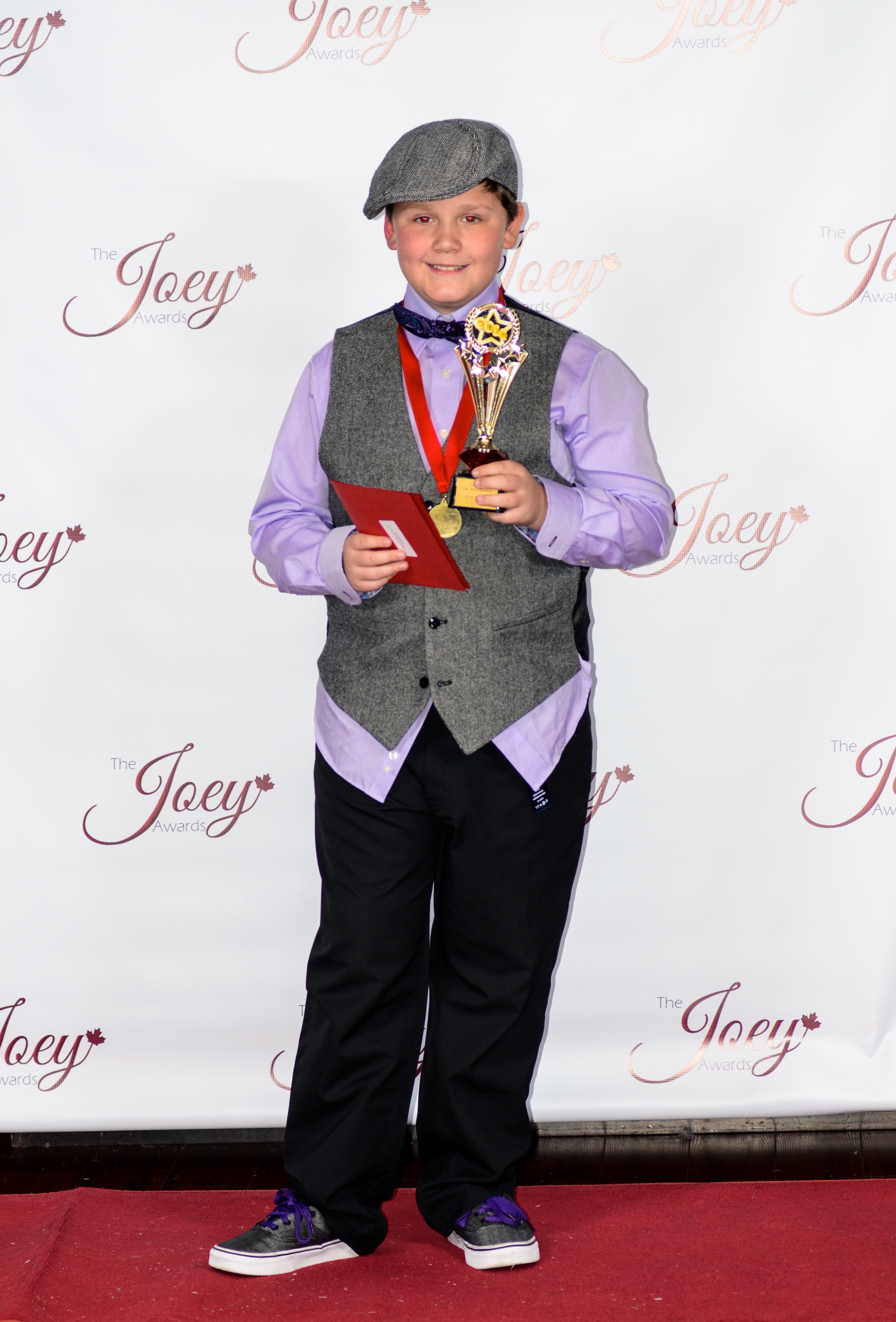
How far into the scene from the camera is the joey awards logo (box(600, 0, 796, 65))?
84.0 inches

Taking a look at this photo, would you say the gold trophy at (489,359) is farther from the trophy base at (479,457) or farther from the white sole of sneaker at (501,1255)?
the white sole of sneaker at (501,1255)

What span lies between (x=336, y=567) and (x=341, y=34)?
39.4 inches

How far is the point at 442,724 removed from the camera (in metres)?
1.79

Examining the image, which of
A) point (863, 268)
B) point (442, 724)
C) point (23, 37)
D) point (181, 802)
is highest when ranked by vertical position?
point (23, 37)

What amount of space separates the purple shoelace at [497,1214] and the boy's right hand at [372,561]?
3.01ft

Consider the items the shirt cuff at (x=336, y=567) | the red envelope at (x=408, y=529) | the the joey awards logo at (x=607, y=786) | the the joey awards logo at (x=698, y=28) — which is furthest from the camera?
the the joey awards logo at (x=607, y=786)

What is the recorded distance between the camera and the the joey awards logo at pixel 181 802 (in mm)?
2338

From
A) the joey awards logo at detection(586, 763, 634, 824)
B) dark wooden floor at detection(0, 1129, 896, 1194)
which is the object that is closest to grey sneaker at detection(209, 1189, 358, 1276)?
dark wooden floor at detection(0, 1129, 896, 1194)

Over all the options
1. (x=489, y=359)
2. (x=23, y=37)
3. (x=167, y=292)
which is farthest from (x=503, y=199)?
(x=23, y=37)

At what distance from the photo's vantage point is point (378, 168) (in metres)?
1.79

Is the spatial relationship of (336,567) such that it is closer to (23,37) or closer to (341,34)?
(341,34)

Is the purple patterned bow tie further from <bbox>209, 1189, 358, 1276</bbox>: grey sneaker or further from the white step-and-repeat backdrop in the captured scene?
<bbox>209, 1189, 358, 1276</bbox>: grey sneaker

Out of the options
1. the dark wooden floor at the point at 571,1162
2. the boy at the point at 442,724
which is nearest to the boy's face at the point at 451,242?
the boy at the point at 442,724

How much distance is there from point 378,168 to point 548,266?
0.49 metres
